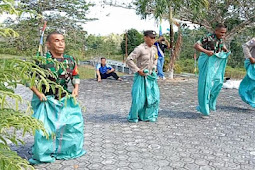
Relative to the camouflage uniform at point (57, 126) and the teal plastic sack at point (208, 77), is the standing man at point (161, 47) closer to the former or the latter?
the teal plastic sack at point (208, 77)

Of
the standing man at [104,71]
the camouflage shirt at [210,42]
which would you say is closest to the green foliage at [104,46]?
the standing man at [104,71]

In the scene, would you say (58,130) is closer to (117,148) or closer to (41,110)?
(41,110)

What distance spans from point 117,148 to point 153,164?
73 cm

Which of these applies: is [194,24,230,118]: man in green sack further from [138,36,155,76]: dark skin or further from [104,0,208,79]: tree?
[104,0,208,79]: tree

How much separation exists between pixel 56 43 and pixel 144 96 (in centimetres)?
221

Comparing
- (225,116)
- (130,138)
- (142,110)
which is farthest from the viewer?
(225,116)

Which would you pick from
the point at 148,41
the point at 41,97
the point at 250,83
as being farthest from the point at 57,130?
the point at 250,83

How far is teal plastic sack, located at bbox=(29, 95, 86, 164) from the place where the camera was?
3.93 meters

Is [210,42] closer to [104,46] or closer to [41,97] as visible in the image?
[41,97]

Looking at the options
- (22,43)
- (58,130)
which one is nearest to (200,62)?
(58,130)

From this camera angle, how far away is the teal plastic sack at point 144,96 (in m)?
5.80

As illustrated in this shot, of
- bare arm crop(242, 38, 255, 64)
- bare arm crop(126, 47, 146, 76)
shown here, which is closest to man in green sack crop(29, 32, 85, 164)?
bare arm crop(126, 47, 146, 76)

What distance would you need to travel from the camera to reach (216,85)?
628cm

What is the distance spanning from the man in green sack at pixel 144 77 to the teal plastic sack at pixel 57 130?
1.78 m
